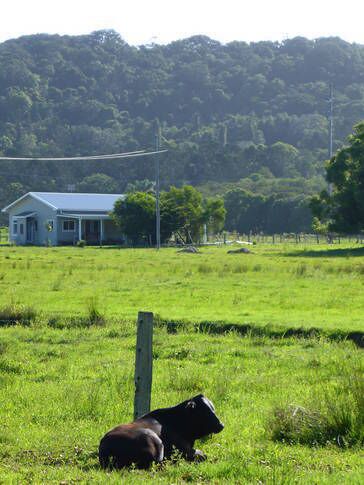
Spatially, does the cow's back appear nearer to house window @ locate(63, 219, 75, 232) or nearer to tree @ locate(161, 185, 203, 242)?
tree @ locate(161, 185, 203, 242)

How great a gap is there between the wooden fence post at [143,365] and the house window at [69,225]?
62.6 m

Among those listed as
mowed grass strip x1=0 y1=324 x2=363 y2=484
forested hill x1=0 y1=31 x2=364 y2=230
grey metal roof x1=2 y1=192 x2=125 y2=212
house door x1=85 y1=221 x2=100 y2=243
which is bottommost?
mowed grass strip x1=0 y1=324 x2=363 y2=484

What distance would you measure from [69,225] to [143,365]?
63.0m

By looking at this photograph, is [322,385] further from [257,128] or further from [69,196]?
[257,128]

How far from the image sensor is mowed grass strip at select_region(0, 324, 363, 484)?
25.0ft

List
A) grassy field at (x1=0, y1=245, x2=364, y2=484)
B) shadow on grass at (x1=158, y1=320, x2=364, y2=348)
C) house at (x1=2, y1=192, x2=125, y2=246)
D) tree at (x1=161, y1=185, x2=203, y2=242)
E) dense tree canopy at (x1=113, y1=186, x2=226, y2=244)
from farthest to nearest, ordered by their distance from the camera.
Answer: house at (x1=2, y1=192, x2=125, y2=246) → tree at (x1=161, y1=185, x2=203, y2=242) → dense tree canopy at (x1=113, y1=186, x2=226, y2=244) → shadow on grass at (x1=158, y1=320, x2=364, y2=348) → grassy field at (x1=0, y1=245, x2=364, y2=484)

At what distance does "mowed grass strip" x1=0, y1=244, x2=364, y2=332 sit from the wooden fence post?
8020 mm

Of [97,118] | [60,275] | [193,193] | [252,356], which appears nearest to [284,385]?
[252,356]

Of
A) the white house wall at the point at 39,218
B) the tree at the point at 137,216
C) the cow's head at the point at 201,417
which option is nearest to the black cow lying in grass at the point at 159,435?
the cow's head at the point at 201,417

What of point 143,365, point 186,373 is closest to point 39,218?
point 186,373

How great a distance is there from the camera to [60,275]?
29000mm

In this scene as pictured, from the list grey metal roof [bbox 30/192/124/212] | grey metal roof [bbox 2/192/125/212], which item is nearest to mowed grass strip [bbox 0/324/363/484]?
grey metal roof [bbox 2/192/125/212]

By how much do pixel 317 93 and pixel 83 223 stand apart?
13662 cm

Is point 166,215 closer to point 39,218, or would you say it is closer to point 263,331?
point 39,218
